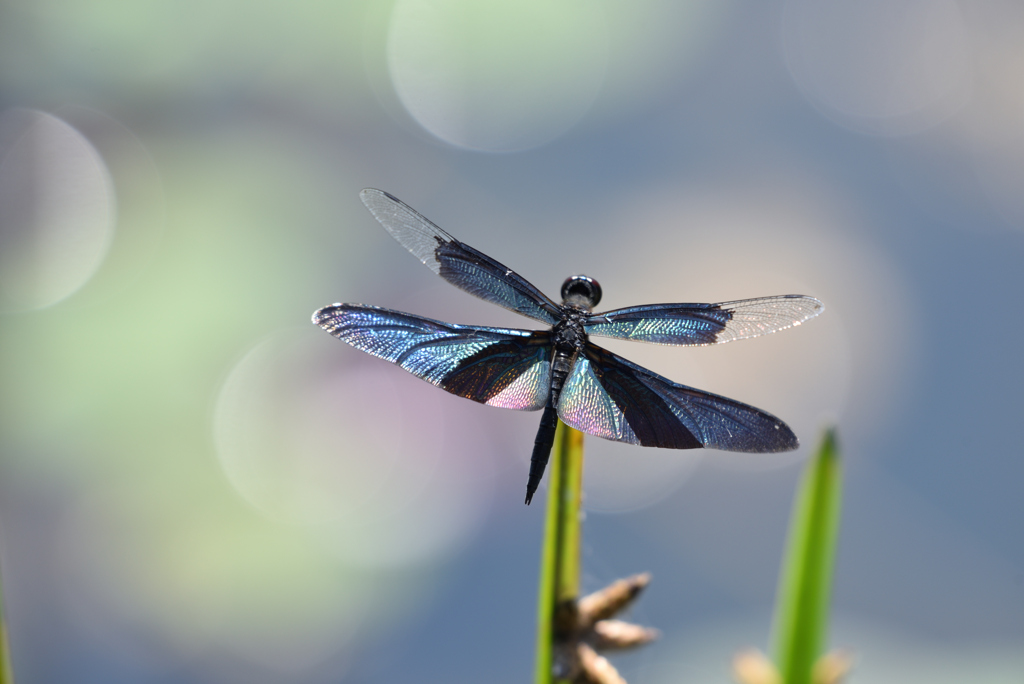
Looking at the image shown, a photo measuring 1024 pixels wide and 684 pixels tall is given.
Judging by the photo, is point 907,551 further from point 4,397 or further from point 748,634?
point 4,397

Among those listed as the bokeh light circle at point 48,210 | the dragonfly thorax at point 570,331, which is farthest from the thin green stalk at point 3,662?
the bokeh light circle at point 48,210

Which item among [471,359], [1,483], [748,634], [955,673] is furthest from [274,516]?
[955,673]

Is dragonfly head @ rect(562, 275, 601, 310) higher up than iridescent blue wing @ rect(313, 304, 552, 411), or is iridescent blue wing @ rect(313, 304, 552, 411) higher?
dragonfly head @ rect(562, 275, 601, 310)

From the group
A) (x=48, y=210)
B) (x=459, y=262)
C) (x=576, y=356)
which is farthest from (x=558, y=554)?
(x=48, y=210)

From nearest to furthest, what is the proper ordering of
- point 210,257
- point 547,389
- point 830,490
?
1. point 830,490
2. point 547,389
3. point 210,257

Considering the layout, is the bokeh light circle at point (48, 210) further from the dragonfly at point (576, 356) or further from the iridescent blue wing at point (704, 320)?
the iridescent blue wing at point (704, 320)

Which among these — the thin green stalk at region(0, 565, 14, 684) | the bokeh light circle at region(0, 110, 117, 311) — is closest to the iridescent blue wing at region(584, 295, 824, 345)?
the thin green stalk at region(0, 565, 14, 684)

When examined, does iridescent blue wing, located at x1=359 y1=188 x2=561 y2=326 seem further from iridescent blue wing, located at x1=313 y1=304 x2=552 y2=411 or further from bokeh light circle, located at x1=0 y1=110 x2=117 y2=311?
bokeh light circle, located at x1=0 y1=110 x2=117 y2=311
